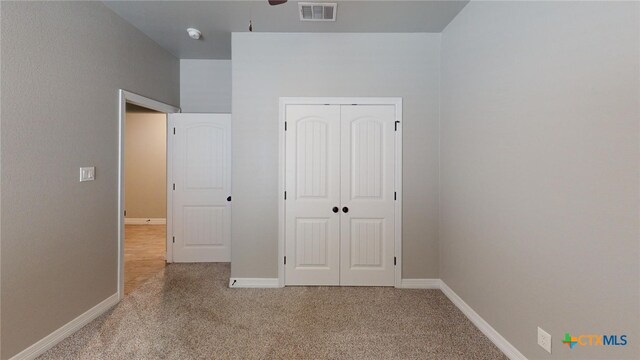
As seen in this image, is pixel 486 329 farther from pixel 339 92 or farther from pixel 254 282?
pixel 339 92

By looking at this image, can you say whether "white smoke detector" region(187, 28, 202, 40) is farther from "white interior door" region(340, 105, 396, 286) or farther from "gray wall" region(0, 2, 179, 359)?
"white interior door" region(340, 105, 396, 286)

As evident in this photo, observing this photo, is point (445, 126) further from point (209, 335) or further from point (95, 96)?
point (95, 96)

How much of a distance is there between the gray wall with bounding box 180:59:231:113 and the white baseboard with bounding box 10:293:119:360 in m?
2.53

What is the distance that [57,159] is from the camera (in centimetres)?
200

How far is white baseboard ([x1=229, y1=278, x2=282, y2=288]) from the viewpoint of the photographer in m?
2.88

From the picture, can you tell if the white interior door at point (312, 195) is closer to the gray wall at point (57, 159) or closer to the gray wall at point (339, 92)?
the gray wall at point (339, 92)

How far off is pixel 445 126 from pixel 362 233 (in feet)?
4.80

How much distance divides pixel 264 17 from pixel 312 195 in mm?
1890

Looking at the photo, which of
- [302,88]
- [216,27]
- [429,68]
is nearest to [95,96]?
[216,27]

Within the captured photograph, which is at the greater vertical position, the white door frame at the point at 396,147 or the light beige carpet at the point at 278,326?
the white door frame at the point at 396,147

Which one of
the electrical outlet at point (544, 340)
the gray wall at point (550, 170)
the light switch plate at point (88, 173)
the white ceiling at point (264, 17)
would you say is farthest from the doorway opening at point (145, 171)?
the electrical outlet at point (544, 340)

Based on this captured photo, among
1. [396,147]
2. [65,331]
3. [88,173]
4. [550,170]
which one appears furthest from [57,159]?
[550,170]

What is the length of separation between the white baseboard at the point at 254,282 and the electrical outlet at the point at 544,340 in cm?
224

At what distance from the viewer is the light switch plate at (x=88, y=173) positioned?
7.20 feet
